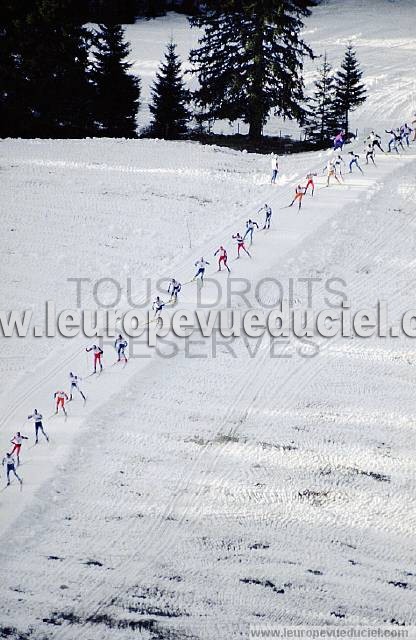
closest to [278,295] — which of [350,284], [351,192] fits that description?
[350,284]

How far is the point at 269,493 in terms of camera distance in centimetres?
1598

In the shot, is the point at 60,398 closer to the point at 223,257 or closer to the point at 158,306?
the point at 158,306

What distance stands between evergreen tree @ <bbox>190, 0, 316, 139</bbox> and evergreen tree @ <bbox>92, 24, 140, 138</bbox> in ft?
19.0

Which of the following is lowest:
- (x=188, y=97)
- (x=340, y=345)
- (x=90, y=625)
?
(x=90, y=625)

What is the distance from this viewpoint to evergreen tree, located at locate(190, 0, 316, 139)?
39528 mm

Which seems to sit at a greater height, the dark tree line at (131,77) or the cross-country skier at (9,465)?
the dark tree line at (131,77)

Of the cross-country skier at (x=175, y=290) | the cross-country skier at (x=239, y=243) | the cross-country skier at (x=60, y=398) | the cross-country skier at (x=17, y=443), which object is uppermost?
the cross-country skier at (x=239, y=243)

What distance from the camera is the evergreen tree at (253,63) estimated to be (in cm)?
3953

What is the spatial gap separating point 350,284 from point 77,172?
1732 centimetres

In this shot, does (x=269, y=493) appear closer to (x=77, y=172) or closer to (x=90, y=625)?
(x=90, y=625)

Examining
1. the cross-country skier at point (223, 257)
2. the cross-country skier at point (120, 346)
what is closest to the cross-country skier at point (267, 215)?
the cross-country skier at point (223, 257)

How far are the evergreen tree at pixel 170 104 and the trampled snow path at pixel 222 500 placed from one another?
2907 centimetres

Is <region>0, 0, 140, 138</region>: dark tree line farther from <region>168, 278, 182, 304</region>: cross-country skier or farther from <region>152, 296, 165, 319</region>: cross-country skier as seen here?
<region>152, 296, 165, 319</region>: cross-country skier

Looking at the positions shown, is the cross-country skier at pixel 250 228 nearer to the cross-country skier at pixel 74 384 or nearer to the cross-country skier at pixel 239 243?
the cross-country skier at pixel 239 243
